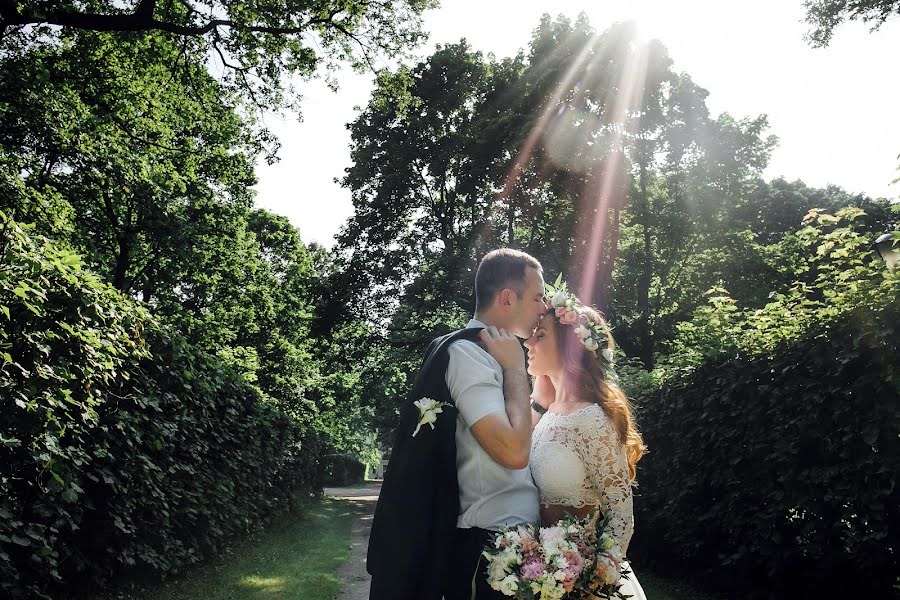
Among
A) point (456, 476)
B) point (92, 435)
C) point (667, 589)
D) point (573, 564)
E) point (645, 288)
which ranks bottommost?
point (667, 589)

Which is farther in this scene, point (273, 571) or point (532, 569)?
point (273, 571)

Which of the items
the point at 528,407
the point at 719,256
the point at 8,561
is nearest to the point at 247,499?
the point at 8,561

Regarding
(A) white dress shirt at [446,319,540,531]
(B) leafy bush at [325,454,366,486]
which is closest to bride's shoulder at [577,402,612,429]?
(A) white dress shirt at [446,319,540,531]

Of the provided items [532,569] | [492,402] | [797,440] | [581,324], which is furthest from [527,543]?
[797,440]

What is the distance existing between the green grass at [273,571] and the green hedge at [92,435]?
0.36 meters

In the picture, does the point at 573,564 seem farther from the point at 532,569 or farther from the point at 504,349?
the point at 504,349

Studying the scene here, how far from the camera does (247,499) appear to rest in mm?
14023

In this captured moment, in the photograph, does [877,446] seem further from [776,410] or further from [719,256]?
[719,256]

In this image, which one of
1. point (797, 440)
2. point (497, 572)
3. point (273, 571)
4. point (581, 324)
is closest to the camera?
point (497, 572)

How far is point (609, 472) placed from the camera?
3.55 metres

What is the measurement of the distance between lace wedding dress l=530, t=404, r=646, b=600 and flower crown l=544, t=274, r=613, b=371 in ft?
1.03

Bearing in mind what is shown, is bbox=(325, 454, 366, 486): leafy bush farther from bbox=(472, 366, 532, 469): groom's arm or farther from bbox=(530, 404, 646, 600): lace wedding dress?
→ bbox=(472, 366, 532, 469): groom's arm

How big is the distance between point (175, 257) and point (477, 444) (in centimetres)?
2155

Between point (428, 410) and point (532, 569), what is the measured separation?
782 mm
